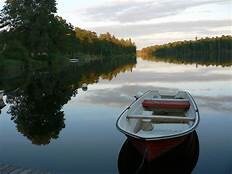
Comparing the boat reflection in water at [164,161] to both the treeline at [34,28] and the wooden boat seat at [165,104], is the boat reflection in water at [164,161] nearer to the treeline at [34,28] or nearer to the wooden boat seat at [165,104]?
the wooden boat seat at [165,104]

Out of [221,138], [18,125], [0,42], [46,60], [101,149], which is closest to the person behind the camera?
[101,149]

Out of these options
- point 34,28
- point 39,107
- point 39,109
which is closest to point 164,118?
point 39,109

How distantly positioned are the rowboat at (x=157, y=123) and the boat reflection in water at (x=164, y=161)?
49cm

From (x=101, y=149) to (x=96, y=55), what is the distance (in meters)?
145

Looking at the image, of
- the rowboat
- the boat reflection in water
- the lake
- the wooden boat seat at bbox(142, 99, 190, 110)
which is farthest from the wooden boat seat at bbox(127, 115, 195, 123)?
the wooden boat seat at bbox(142, 99, 190, 110)

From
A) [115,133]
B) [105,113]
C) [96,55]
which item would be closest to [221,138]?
[115,133]

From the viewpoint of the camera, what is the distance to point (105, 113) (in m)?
29.7

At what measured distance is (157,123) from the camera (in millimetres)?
20188

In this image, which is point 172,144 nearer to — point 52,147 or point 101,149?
point 101,149

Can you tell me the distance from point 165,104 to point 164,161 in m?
6.57

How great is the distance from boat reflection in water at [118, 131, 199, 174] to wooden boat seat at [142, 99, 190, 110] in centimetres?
388

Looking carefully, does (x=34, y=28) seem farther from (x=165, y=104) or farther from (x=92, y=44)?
(x=92, y=44)

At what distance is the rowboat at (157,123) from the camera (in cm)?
1639

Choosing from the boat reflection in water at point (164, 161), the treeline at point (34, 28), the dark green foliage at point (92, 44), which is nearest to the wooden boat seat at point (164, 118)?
the boat reflection in water at point (164, 161)
